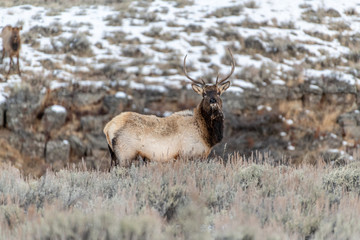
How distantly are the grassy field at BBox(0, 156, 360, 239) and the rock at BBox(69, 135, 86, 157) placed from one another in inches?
252

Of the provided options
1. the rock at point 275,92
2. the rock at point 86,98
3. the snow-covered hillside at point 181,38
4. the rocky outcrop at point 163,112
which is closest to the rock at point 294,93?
→ the rocky outcrop at point 163,112

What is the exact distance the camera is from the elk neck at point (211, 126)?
22.9 ft

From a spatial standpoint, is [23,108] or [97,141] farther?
[23,108]

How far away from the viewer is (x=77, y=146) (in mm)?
12148

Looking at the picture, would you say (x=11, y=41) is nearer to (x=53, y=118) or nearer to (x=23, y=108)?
(x=23, y=108)

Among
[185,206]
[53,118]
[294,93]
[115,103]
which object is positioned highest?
[185,206]

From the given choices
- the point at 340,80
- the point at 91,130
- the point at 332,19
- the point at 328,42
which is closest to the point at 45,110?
the point at 91,130

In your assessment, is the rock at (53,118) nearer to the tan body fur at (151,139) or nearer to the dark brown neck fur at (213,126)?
the tan body fur at (151,139)

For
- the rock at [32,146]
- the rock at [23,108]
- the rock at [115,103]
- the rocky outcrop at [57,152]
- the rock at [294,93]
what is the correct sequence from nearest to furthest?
the rocky outcrop at [57,152] < the rock at [32,146] < the rock at [23,108] < the rock at [115,103] < the rock at [294,93]

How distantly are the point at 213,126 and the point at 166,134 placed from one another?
0.85 m

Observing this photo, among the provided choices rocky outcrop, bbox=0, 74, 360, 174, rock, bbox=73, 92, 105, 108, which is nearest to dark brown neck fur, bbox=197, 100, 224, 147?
rocky outcrop, bbox=0, 74, 360, 174

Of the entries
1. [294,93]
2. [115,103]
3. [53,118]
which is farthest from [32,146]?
[294,93]

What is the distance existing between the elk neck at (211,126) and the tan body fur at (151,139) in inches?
6.2

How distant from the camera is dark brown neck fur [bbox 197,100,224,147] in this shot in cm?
699
